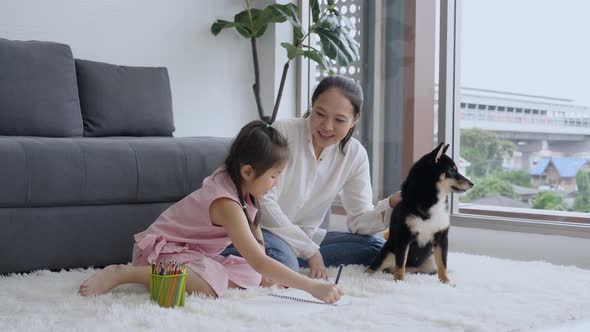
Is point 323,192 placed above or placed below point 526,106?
below

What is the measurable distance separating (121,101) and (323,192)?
55.0 inches

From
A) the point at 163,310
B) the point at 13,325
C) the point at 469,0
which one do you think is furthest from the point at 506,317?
the point at 469,0

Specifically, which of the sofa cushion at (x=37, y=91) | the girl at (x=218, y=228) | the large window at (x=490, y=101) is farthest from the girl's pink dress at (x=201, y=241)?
the large window at (x=490, y=101)

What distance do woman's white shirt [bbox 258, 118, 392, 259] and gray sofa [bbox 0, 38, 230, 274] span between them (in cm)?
55

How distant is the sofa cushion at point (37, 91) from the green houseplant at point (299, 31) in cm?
121

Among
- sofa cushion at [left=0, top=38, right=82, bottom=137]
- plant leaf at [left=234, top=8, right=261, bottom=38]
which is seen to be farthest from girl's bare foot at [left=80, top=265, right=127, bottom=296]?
plant leaf at [left=234, top=8, right=261, bottom=38]

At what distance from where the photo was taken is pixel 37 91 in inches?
123

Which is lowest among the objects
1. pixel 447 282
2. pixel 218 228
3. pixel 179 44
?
pixel 447 282

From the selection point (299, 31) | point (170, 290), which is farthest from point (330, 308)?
point (299, 31)

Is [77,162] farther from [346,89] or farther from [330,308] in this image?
[330,308]

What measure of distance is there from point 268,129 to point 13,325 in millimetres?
877

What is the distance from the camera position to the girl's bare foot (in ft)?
6.42

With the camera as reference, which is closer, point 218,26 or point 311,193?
point 311,193

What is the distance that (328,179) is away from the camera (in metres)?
2.53
